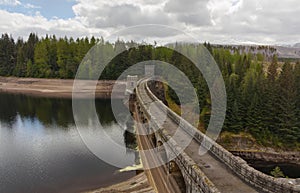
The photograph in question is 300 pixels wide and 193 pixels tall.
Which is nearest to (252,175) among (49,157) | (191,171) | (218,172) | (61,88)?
(218,172)

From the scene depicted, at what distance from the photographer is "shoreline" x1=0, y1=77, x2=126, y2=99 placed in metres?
78.7

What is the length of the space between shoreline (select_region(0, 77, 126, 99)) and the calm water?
2708cm

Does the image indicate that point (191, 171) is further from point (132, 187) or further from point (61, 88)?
point (61, 88)

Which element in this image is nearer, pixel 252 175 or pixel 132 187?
pixel 252 175

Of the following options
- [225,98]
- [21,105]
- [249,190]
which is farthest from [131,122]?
[249,190]

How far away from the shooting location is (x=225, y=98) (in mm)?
39250

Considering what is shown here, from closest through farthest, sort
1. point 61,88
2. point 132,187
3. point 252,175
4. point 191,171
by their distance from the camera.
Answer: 1. point 252,175
2. point 191,171
3. point 132,187
4. point 61,88

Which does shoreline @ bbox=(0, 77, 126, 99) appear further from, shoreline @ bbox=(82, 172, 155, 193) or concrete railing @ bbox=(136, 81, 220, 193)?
concrete railing @ bbox=(136, 81, 220, 193)

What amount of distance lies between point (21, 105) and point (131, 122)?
101 feet

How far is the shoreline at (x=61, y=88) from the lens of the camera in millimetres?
78688

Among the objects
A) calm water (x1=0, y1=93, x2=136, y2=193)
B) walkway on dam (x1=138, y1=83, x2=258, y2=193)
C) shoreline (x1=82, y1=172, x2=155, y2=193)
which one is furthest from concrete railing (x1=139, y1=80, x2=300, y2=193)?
calm water (x1=0, y1=93, x2=136, y2=193)

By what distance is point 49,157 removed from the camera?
101 feet

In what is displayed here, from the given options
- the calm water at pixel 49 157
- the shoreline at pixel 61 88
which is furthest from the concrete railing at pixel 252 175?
the shoreline at pixel 61 88

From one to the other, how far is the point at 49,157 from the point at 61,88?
→ 55.7 metres
